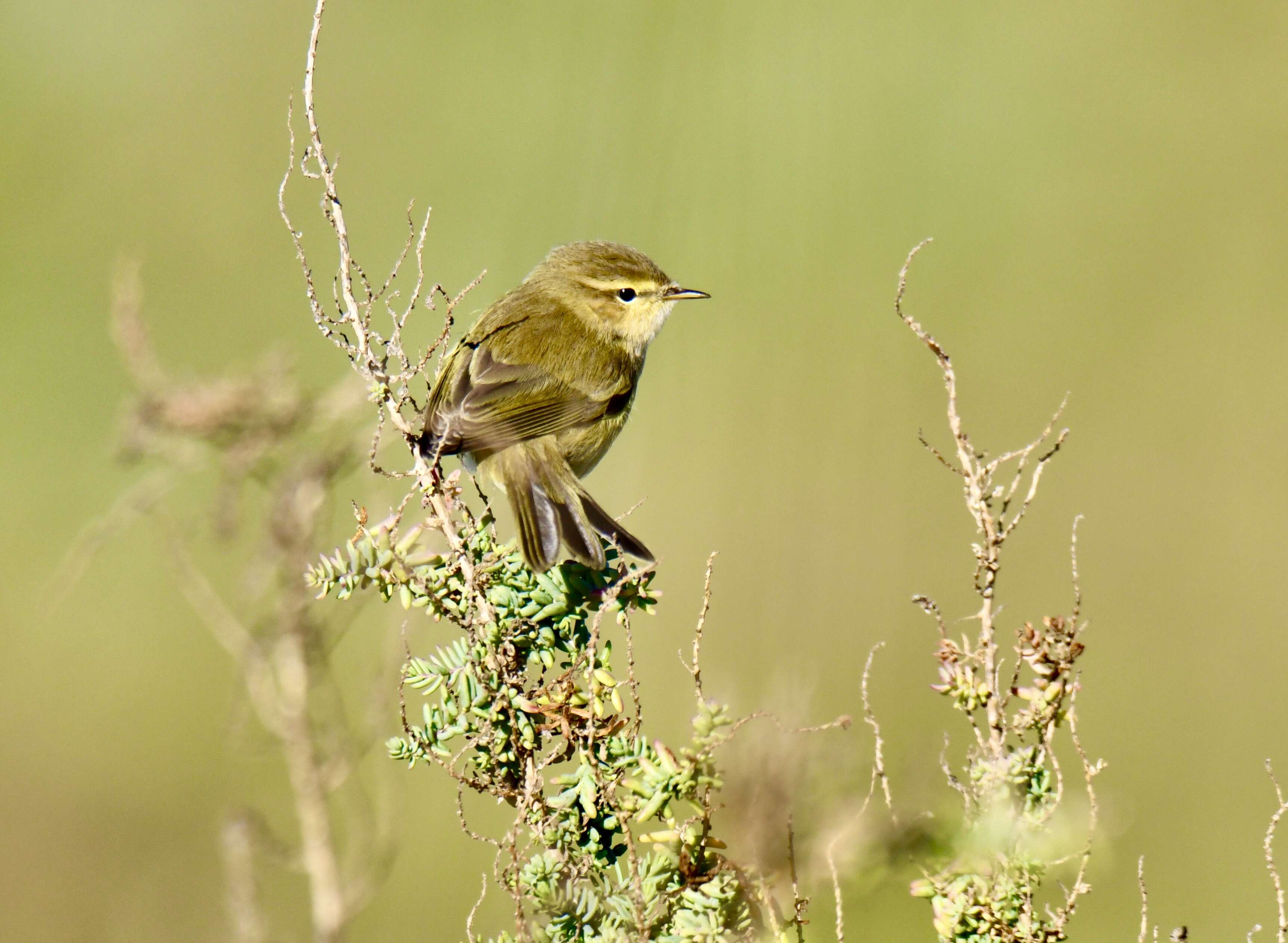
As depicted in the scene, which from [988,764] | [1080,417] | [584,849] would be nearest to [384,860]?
[584,849]

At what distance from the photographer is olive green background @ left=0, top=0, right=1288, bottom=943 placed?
4.37 meters

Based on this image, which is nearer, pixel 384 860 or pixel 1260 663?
pixel 384 860

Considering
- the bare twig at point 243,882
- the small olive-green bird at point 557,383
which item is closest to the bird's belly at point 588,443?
the small olive-green bird at point 557,383

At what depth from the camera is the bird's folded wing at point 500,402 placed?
8.30 ft

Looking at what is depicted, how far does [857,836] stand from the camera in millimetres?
1506

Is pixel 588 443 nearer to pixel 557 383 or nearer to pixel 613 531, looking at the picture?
pixel 557 383

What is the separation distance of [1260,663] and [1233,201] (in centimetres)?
229

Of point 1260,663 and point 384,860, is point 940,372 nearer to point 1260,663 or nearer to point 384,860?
point 1260,663

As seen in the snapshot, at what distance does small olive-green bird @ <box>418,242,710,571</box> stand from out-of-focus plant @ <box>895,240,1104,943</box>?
30.0 inches

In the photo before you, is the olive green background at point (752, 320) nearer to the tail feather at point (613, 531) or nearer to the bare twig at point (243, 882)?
the bare twig at point (243, 882)

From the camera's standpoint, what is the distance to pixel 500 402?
2730 millimetres

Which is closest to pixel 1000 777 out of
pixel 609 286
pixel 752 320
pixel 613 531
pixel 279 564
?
pixel 613 531

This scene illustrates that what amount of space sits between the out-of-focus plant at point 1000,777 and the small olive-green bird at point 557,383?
2.50ft

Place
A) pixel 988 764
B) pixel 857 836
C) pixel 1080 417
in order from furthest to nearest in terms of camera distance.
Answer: pixel 1080 417 → pixel 857 836 → pixel 988 764
